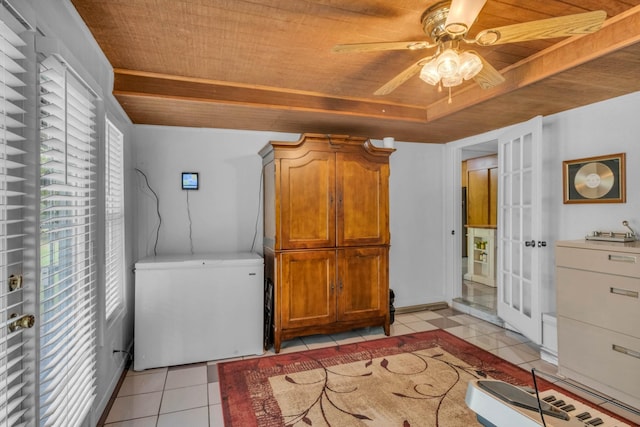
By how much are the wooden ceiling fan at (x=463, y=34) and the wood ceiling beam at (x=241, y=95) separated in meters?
1.15

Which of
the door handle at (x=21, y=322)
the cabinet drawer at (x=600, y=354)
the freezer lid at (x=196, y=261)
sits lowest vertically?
the cabinet drawer at (x=600, y=354)

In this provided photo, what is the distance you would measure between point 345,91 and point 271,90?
0.62 metres

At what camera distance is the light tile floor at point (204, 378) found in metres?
2.23

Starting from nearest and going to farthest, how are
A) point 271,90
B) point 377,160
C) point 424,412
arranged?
point 424,412, point 271,90, point 377,160

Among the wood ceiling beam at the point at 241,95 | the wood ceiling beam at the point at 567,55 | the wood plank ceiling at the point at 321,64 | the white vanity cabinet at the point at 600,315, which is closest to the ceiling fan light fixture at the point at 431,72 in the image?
the wood plank ceiling at the point at 321,64

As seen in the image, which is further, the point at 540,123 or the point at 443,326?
the point at 443,326

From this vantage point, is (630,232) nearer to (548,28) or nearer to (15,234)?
(548,28)

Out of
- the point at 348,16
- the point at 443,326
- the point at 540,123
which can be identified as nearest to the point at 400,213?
the point at 443,326

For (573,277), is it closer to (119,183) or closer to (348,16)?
(348,16)

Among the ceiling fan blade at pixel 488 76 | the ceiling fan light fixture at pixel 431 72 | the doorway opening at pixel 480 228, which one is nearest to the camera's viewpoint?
the ceiling fan light fixture at pixel 431 72

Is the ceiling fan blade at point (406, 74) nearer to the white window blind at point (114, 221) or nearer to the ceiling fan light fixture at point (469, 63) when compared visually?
the ceiling fan light fixture at point (469, 63)

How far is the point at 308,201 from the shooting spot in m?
3.26

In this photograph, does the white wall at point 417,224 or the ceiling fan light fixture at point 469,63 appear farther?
the white wall at point 417,224

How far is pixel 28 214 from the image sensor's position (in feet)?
3.90
